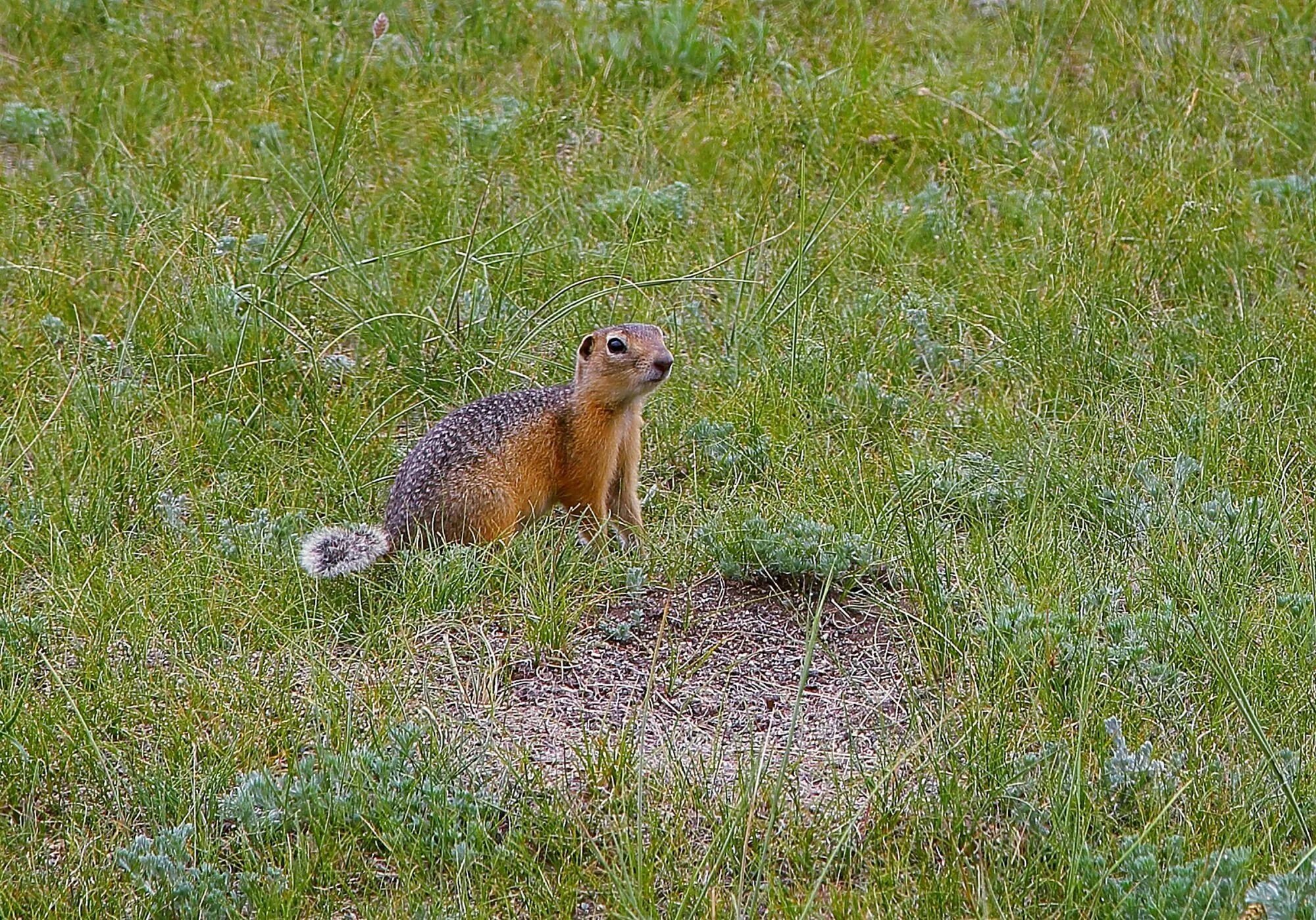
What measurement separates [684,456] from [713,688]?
1.30 m

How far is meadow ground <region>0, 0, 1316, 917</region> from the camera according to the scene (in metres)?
3.43

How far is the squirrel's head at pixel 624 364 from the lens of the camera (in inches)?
189

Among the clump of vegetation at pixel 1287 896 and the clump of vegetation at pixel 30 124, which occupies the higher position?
the clump of vegetation at pixel 30 124

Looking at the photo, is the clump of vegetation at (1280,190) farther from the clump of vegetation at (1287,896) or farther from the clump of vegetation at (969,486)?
the clump of vegetation at (1287,896)

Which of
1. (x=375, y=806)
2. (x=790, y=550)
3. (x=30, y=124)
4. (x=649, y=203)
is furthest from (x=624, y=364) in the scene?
(x=30, y=124)

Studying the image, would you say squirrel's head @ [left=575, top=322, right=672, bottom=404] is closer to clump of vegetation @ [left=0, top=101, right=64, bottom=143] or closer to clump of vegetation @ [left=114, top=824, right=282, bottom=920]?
clump of vegetation @ [left=114, top=824, right=282, bottom=920]

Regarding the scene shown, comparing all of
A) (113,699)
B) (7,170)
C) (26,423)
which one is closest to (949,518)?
(113,699)

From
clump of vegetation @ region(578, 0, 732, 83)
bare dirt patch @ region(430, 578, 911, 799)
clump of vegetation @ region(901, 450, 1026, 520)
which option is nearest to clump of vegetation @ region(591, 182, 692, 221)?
clump of vegetation @ region(578, 0, 732, 83)

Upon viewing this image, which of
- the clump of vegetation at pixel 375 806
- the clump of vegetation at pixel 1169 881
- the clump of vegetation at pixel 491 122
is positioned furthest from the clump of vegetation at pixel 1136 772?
the clump of vegetation at pixel 491 122

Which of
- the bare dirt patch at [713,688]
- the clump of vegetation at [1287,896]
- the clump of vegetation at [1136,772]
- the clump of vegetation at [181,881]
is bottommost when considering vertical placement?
the bare dirt patch at [713,688]

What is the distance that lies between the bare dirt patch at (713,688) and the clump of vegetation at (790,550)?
0.06 meters

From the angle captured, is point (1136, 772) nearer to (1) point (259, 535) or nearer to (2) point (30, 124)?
(1) point (259, 535)

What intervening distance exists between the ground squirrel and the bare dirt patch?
0.47 meters

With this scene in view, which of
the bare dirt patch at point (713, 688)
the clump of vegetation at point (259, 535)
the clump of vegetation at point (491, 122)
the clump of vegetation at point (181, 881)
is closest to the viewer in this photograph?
the clump of vegetation at point (181, 881)
